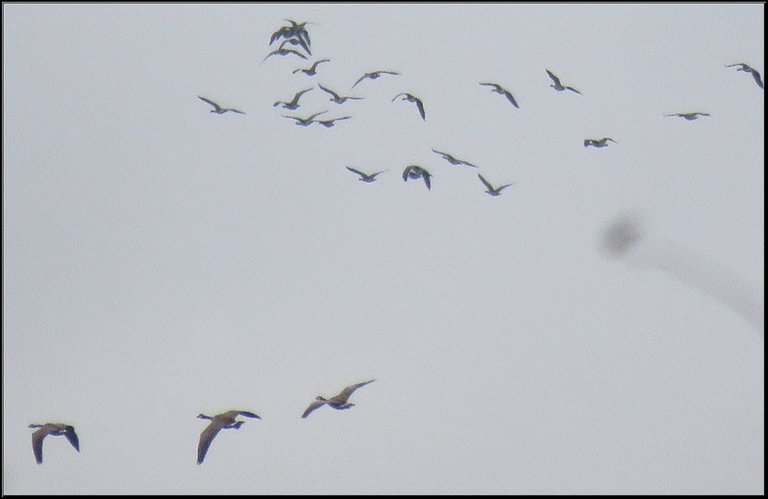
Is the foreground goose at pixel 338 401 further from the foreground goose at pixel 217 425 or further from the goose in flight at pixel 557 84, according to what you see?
the goose in flight at pixel 557 84

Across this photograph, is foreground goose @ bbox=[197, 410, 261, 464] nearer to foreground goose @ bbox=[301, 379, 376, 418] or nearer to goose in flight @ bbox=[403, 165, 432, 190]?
foreground goose @ bbox=[301, 379, 376, 418]

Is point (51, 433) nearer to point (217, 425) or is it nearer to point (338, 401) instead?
point (217, 425)

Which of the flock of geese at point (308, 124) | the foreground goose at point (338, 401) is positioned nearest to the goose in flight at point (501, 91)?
the flock of geese at point (308, 124)

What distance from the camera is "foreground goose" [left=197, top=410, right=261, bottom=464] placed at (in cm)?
2336

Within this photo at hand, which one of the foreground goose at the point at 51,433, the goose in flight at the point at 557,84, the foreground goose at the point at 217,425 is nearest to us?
the foreground goose at the point at 217,425

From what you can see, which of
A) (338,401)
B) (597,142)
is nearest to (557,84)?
(597,142)

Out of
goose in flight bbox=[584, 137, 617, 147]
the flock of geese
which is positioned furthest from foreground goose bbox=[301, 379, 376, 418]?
goose in flight bbox=[584, 137, 617, 147]

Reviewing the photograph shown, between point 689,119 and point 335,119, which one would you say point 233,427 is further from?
point 689,119

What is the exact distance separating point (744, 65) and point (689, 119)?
2.67 m

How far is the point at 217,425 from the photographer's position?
2455cm

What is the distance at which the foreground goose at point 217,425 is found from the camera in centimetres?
2336

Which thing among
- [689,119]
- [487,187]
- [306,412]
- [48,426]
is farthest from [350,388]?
[689,119]

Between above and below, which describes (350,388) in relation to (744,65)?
below

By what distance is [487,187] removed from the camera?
3712cm
